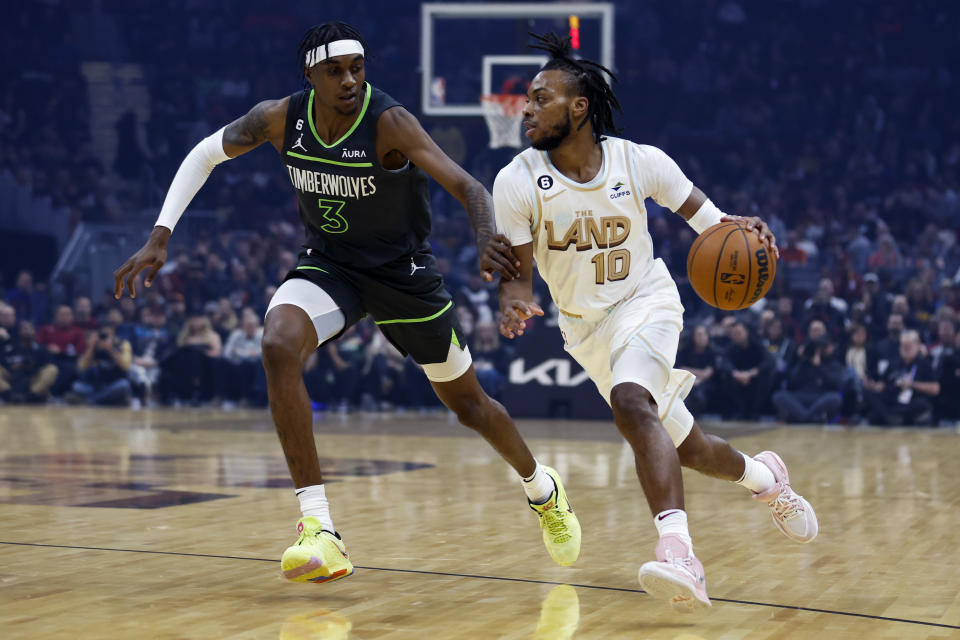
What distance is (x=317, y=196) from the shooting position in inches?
184

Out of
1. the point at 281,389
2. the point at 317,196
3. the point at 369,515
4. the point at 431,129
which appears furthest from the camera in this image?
the point at 431,129

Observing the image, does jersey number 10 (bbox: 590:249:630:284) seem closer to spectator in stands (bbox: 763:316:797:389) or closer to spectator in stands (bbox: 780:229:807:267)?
spectator in stands (bbox: 763:316:797:389)

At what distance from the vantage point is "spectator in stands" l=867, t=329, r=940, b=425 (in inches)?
500

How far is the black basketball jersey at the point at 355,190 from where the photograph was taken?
A: 4.61m

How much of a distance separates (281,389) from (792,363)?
979cm

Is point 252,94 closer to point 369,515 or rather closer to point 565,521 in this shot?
point 369,515

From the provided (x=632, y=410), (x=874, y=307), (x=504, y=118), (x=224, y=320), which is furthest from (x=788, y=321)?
(x=632, y=410)

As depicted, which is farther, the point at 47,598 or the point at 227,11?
the point at 227,11

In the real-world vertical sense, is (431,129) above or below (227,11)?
below

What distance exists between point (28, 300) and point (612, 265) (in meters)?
13.2

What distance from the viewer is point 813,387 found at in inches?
517

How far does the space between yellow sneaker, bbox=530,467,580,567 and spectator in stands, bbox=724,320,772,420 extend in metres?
8.63

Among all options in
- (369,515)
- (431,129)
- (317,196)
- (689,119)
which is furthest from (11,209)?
(317,196)

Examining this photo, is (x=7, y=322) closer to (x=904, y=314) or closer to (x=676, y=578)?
(x=904, y=314)
